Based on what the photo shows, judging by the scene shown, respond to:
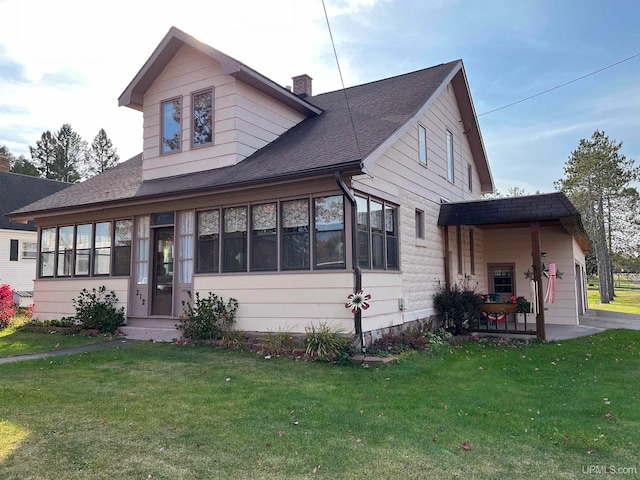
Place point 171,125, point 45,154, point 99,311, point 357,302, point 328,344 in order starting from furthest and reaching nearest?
point 45,154 → point 171,125 → point 99,311 → point 357,302 → point 328,344

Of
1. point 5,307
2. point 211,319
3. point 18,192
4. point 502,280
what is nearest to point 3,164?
point 18,192

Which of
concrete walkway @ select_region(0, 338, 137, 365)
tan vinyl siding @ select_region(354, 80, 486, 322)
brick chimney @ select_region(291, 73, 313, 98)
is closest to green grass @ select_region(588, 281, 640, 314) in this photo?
tan vinyl siding @ select_region(354, 80, 486, 322)

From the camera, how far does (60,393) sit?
557cm

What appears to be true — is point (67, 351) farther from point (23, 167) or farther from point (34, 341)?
point (23, 167)

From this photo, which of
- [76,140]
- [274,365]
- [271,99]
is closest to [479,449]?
[274,365]

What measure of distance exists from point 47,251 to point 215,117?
258 inches

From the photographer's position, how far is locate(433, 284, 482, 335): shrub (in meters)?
11.5

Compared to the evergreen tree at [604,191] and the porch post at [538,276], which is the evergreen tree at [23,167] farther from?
the evergreen tree at [604,191]

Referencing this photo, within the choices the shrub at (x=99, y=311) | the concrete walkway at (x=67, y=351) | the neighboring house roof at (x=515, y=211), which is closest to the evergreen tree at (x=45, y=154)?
the shrub at (x=99, y=311)

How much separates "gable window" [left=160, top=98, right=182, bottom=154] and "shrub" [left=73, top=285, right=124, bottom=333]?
152 inches

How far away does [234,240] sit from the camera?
9.50m

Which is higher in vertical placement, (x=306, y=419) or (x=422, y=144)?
(x=422, y=144)

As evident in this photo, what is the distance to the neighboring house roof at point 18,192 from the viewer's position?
22250mm

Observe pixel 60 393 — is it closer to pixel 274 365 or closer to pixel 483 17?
pixel 274 365
